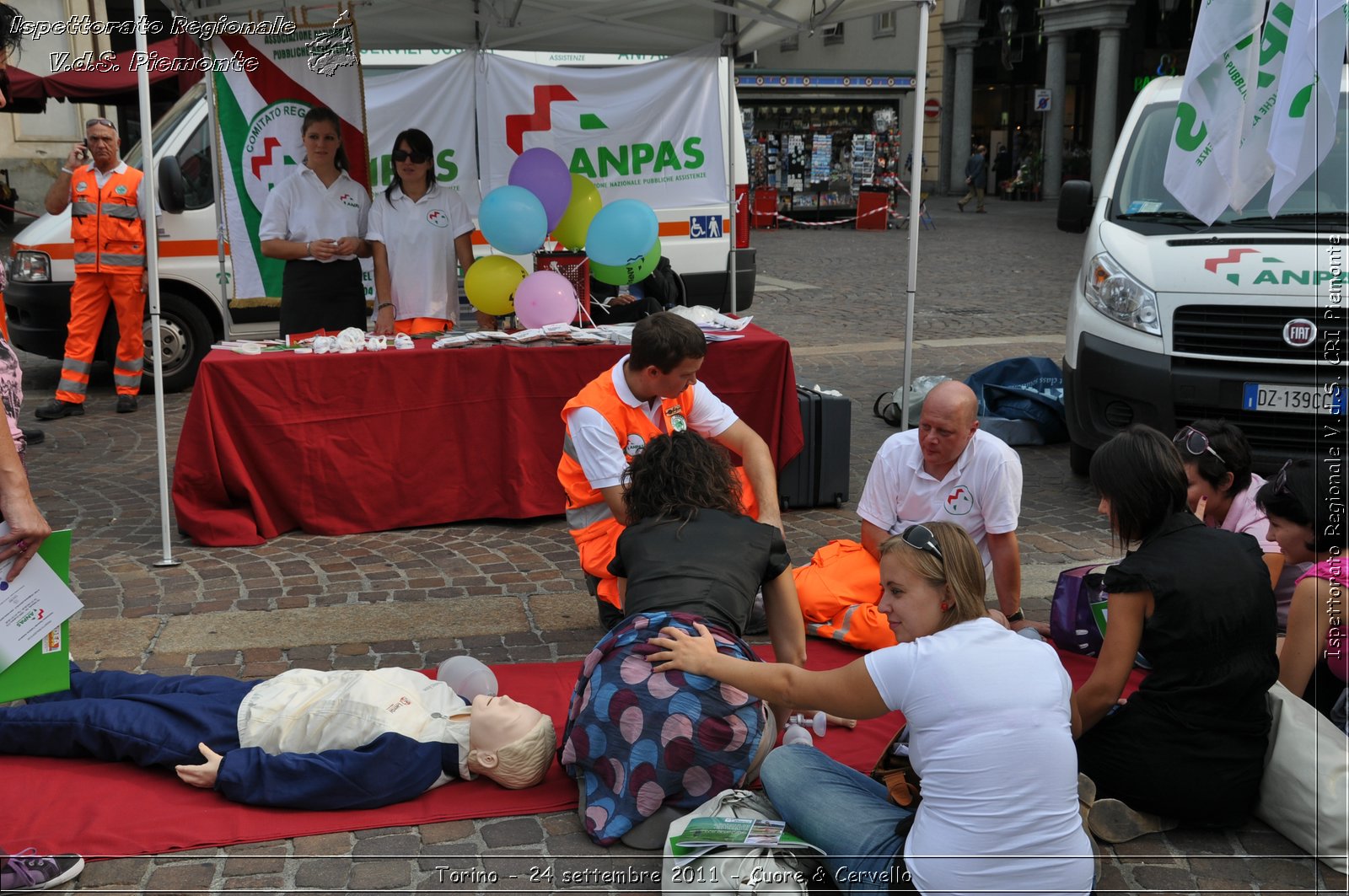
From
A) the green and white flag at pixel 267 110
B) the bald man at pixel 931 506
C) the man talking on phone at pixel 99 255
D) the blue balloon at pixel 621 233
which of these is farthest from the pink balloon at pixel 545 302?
the man talking on phone at pixel 99 255

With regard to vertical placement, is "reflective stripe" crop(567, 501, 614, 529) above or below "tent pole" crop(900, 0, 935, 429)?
below

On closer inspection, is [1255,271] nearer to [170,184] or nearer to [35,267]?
[170,184]

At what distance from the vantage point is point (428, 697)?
3.64 m

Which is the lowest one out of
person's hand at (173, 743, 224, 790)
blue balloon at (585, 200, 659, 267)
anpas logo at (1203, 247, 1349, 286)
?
person's hand at (173, 743, 224, 790)

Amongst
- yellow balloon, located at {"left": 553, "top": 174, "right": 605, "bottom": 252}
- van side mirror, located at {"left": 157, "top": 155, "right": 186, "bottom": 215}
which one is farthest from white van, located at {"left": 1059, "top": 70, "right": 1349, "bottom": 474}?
van side mirror, located at {"left": 157, "top": 155, "right": 186, "bottom": 215}

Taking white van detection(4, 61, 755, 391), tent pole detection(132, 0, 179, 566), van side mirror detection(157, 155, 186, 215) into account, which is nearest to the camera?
tent pole detection(132, 0, 179, 566)

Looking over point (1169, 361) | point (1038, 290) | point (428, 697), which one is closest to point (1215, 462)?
point (1169, 361)

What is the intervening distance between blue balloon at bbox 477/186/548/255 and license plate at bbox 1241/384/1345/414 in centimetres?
377

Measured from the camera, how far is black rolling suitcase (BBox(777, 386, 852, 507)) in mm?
6434

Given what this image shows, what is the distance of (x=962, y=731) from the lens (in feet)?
8.54

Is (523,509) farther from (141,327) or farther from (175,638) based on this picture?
(141,327)

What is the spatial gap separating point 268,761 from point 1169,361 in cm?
472

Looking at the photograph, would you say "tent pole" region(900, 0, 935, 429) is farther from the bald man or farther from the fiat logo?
the bald man

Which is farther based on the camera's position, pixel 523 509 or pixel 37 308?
pixel 37 308
